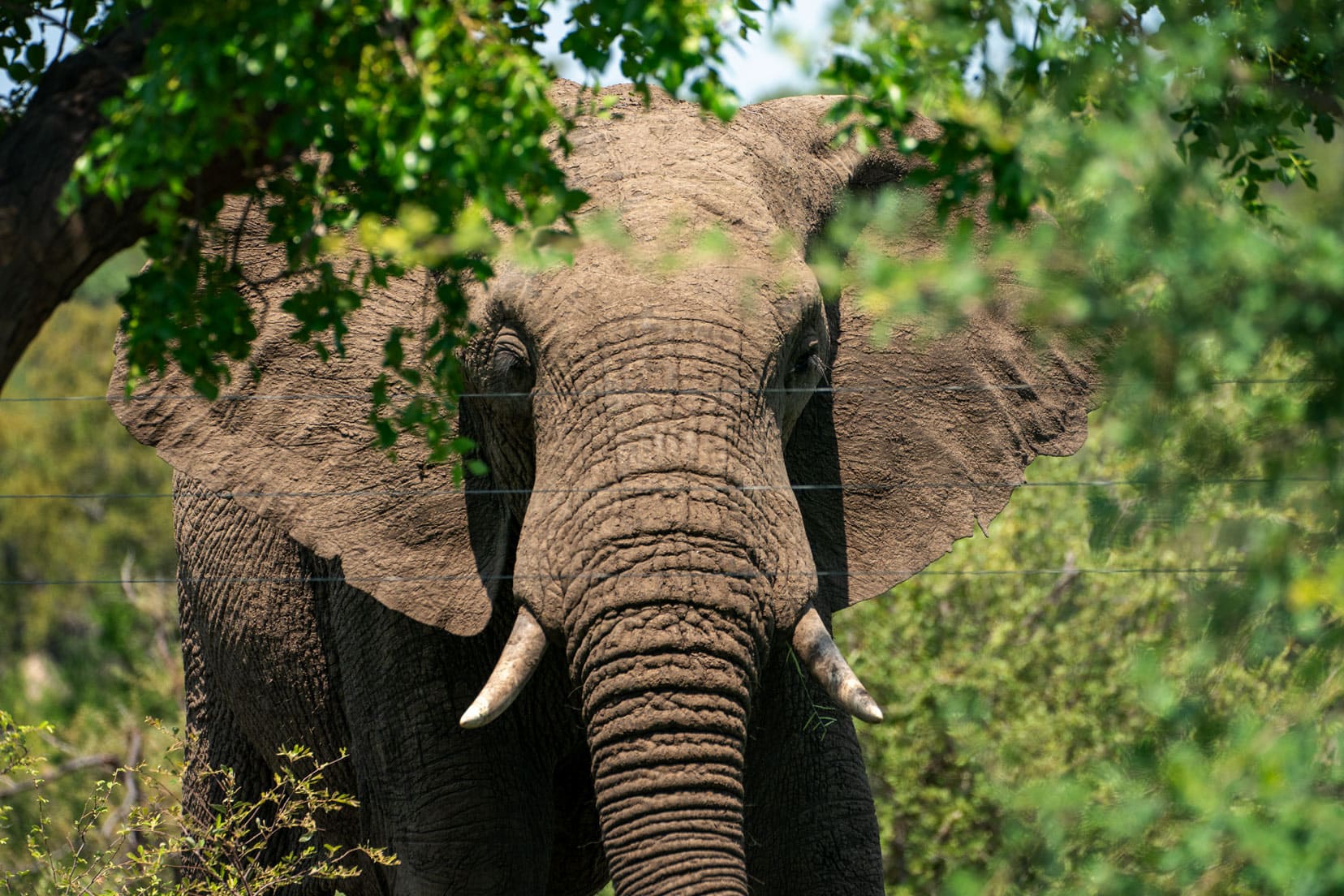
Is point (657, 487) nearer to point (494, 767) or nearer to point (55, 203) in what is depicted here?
point (494, 767)

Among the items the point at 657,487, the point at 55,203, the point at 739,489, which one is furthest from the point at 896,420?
the point at 55,203

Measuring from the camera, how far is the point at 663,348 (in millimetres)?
3963

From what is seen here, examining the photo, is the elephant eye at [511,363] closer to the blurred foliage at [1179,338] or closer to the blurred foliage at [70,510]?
the blurred foliage at [1179,338]

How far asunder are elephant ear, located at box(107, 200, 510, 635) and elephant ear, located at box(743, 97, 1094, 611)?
0.86m

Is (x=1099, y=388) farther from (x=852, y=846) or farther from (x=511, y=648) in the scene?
(x=511, y=648)

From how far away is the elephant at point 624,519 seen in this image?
3.88 m

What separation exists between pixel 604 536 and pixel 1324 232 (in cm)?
158

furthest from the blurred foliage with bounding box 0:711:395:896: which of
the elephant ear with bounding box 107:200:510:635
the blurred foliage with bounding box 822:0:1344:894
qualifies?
the blurred foliage with bounding box 822:0:1344:894

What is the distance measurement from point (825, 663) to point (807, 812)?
3.21 ft

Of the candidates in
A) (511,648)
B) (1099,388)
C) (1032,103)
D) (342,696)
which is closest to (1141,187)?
(1032,103)

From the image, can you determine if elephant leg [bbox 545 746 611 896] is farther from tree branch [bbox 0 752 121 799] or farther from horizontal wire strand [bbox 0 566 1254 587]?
tree branch [bbox 0 752 121 799]

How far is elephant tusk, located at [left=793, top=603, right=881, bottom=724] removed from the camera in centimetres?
397

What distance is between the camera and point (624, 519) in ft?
12.7

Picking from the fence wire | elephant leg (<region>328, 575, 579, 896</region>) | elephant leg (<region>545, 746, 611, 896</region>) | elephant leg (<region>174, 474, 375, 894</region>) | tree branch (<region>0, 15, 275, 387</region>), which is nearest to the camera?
tree branch (<region>0, 15, 275, 387</region>)
